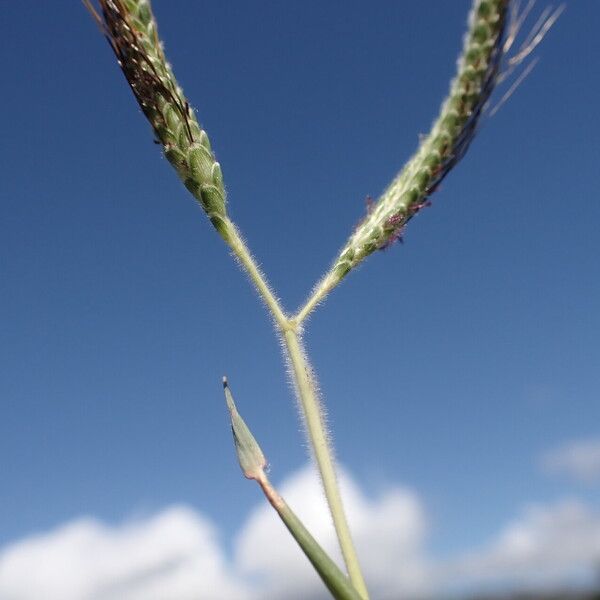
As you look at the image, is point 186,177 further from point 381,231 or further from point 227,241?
point 381,231

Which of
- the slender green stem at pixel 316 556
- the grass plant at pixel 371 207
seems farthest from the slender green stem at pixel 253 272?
the slender green stem at pixel 316 556

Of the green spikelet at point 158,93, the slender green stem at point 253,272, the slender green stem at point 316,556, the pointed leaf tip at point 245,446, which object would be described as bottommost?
the slender green stem at point 316,556

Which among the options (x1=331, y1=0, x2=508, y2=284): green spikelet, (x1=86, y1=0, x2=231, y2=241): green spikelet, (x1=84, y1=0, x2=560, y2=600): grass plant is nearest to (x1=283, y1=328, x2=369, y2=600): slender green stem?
(x1=84, y1=0, x2=560, y2=600): grass plant

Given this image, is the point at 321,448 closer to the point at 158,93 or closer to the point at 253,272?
the point at 253,272

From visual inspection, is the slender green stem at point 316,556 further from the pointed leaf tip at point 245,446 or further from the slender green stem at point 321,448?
the pointed leaf tip at point 245,446

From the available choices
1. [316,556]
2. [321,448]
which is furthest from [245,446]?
[316,556]

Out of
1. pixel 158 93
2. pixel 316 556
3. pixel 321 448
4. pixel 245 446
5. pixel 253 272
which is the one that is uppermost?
pixel 158 93
